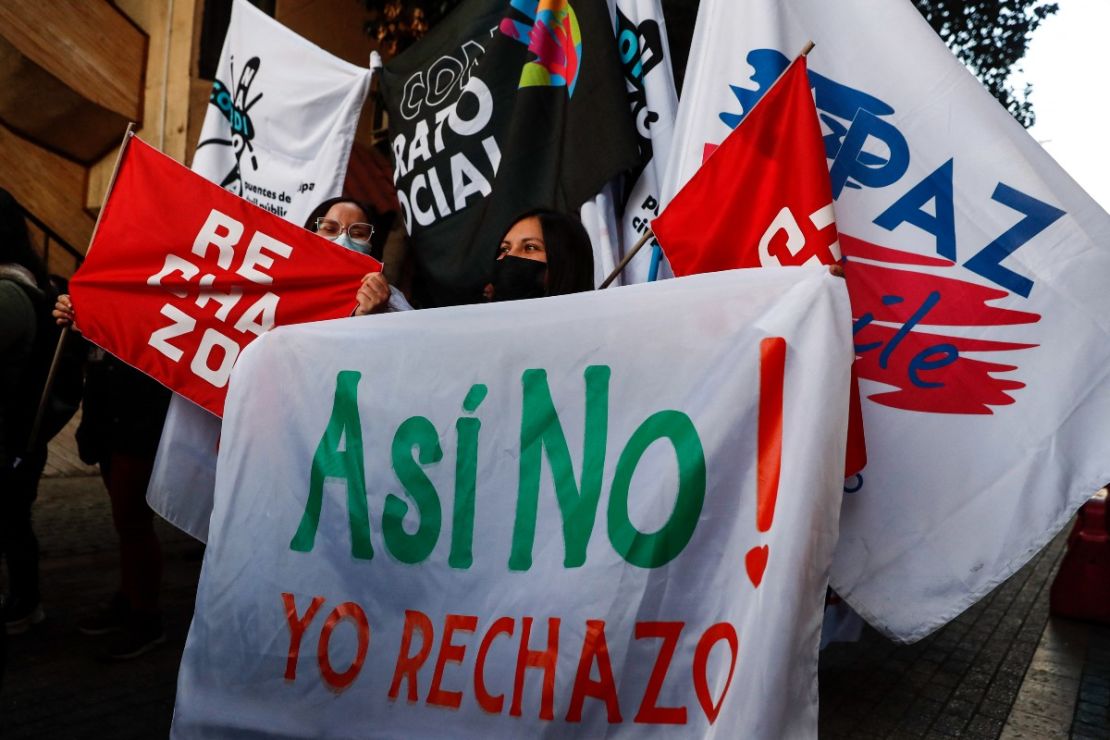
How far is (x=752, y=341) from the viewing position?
221 centimetres

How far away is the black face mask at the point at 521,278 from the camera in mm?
3291

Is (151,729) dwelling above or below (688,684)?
below

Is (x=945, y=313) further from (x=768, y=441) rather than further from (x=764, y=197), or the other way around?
(x=768, y=441)

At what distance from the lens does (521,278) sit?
3.31 m

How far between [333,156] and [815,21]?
273 centimetres

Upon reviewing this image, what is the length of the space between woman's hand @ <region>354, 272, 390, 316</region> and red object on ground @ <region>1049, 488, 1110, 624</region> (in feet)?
16.3

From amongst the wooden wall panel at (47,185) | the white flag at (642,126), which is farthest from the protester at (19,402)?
the wooden wall panel at (47,185)

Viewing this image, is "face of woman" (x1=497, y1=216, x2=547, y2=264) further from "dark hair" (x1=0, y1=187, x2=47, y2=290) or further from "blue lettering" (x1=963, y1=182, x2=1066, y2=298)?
"dark hair" (x1=0, y1=187, x2=47, y2=290)

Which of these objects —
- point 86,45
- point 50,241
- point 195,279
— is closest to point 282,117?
point 195,279

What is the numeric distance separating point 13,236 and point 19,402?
2.41 feet

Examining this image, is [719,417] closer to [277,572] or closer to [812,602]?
[812,602]

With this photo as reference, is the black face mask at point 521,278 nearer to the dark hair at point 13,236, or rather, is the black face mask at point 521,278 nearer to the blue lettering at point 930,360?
the blue lettering at point 930,360

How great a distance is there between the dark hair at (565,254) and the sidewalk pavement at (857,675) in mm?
2080

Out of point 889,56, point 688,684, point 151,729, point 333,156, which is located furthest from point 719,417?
point 333,156
